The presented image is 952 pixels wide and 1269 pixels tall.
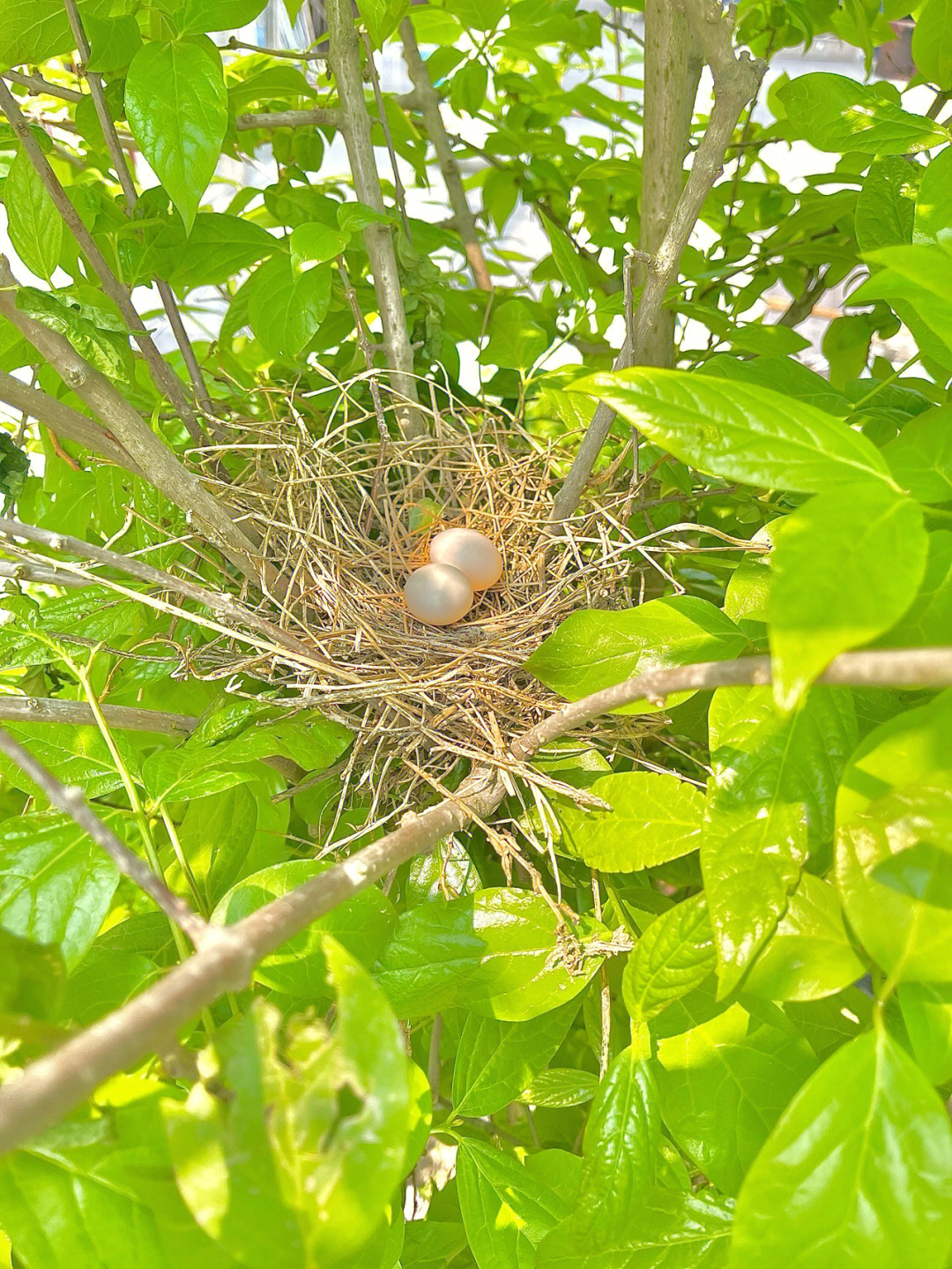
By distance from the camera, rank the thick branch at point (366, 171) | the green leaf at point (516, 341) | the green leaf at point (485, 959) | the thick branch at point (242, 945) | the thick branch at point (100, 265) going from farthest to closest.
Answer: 1. the green leaf at point (516, 341)
2. the thick branch at point (366, 171)
3. the thick branch at point (100, 265)
4. the green leaf at point (485, 959)
5. the thick branch at point (242, 945)

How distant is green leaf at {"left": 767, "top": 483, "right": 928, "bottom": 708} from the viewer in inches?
7.3

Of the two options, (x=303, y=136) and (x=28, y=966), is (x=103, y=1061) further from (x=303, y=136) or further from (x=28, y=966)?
(x=303, y=136)

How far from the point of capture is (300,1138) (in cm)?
19

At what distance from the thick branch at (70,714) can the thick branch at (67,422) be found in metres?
0.10

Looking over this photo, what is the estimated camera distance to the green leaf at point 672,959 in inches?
11.8

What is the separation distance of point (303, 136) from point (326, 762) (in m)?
0.57

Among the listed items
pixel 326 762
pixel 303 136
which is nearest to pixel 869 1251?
pixel 326 762

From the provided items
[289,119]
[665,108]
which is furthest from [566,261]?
[289,119]

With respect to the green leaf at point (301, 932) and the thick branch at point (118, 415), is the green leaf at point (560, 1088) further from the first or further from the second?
the thick branch at point (118, 415)

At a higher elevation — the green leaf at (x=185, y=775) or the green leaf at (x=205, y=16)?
the green leaf at (x=205, y=16)

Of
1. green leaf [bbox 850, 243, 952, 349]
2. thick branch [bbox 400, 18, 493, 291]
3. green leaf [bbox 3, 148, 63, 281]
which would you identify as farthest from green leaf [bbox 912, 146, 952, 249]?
thick branch [bbox 400, 18, 493, 291]

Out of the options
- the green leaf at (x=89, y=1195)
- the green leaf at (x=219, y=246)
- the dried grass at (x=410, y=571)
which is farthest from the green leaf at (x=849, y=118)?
the green leaf at (x=89, y=1195)

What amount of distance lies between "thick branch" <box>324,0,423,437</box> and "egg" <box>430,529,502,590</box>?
14 cm

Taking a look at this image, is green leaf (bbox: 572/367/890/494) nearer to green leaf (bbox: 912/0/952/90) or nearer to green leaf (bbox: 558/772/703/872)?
green leaf (bbox: 558/772/703/872)
